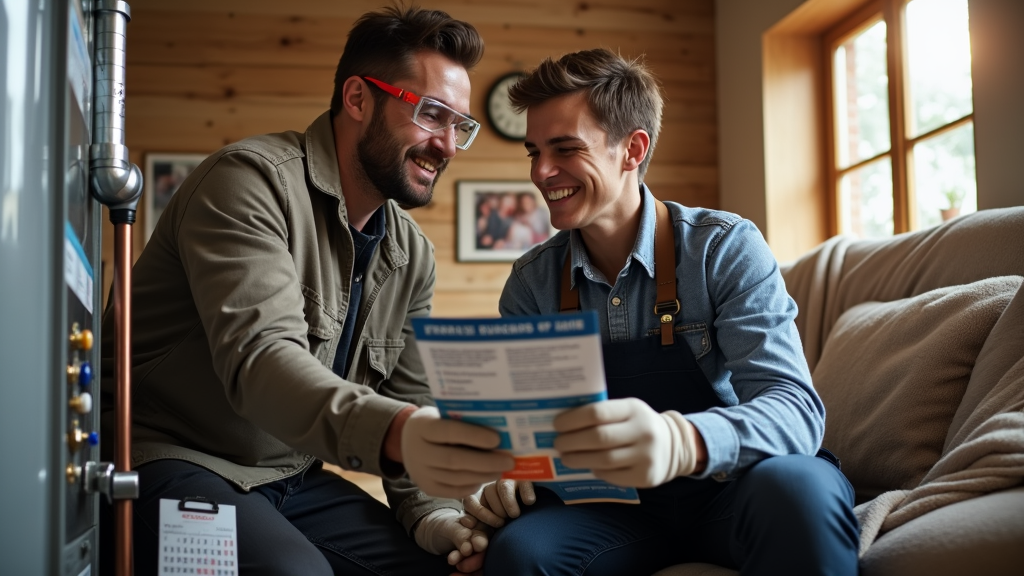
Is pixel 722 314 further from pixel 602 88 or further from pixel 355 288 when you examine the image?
pixel 355 288

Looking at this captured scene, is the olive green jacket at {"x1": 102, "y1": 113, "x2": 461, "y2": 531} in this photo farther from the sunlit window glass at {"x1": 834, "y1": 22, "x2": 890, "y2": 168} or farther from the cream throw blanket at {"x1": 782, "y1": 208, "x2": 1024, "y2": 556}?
the sunlit window glass at {"x1": 834, "y1": 22, "x2": 890, "y2": 168}

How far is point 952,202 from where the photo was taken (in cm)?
309

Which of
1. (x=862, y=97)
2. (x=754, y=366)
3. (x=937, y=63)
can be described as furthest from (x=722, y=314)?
(x=862, y=97)

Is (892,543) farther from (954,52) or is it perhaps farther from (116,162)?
(954,52)

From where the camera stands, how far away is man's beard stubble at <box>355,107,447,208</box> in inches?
70.0

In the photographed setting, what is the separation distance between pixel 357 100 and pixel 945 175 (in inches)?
92.5

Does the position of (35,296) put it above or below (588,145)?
below

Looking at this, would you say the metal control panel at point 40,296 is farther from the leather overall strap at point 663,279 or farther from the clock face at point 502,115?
the clock face at point 502,115

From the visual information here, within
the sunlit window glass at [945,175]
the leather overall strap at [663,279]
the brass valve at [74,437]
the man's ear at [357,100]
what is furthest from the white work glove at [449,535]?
the sunlit window glass at [945,175]

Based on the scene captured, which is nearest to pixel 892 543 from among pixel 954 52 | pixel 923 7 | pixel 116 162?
pixel 116 162

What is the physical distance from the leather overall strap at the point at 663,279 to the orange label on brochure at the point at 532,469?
19.0 inches

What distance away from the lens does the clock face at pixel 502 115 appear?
14.3 ft

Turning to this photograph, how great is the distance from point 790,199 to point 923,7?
100cm

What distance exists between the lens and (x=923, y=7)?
3.35 meters
